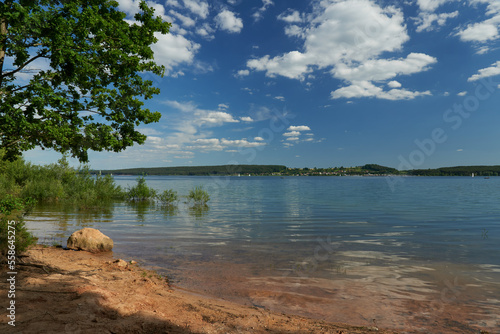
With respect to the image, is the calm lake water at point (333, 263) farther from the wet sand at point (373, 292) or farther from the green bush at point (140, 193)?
the green bush at point (140, 193)

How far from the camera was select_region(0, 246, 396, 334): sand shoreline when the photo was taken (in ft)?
17.9

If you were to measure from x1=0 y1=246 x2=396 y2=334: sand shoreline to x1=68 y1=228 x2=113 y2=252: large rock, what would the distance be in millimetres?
3888

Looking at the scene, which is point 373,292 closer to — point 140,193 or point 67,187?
point 140,193

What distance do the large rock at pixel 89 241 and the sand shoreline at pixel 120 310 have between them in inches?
153

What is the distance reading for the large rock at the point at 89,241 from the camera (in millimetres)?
12780

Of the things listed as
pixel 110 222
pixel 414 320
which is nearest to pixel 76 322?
pixel 414 320

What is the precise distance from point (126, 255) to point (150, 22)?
33.7 ft

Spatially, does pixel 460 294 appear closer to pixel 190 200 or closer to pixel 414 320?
pixel 414 320

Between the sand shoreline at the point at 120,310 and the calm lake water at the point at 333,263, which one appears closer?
the sand shoreline at the point at 120,310

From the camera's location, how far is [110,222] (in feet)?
72.7

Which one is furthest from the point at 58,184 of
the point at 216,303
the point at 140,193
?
the point at 216,303

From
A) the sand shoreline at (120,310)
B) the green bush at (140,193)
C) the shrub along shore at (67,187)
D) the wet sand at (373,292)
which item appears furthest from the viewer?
the green bush at (140,193)

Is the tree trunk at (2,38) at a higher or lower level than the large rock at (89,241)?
higher

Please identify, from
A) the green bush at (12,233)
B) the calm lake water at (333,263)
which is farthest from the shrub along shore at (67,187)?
the green bush at (12,233)
